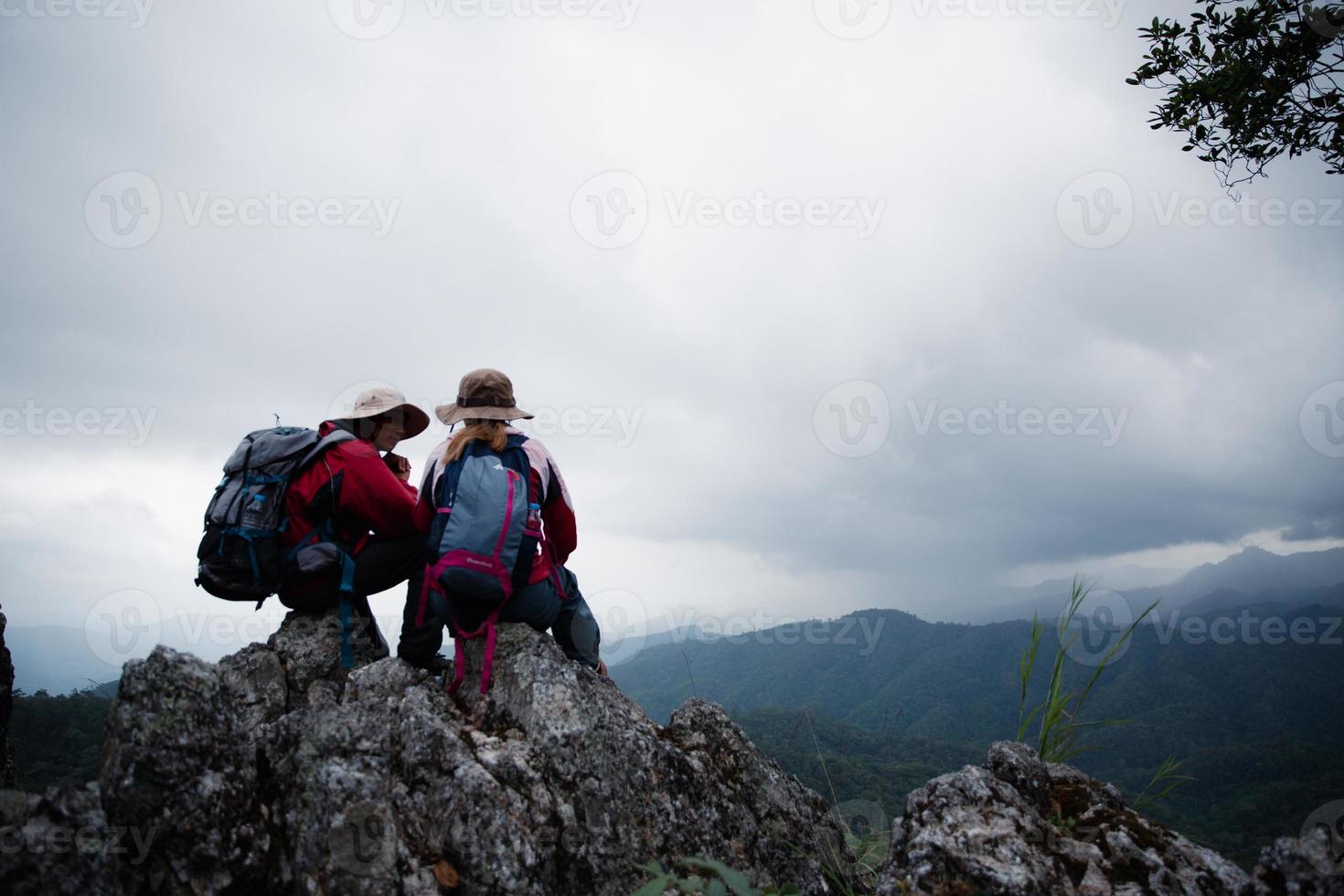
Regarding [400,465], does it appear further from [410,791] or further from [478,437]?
[410,791]

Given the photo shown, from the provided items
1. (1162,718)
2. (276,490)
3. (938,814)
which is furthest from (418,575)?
(1162,718)

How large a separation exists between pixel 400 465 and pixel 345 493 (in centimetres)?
97

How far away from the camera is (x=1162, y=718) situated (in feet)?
585

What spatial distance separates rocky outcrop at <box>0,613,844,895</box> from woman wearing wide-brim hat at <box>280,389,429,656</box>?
69 centimetres

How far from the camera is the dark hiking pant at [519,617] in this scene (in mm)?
5785

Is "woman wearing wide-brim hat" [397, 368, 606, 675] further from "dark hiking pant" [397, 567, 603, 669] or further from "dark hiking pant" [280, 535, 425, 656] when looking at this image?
"dark hiking pant" [280, 535, 425, 656]

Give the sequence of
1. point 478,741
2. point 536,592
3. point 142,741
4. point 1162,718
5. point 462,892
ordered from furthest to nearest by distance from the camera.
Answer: point 1162,718
point 536,592
point 478,741
point 462,892
point 142,741

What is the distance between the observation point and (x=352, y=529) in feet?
21.2

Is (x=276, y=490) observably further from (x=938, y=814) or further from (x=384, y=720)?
(x=938, y=814)

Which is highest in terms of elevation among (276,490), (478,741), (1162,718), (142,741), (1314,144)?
(1314,144)

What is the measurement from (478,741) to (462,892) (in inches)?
41.6

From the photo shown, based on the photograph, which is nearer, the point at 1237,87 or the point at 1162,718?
the point at 1237,87

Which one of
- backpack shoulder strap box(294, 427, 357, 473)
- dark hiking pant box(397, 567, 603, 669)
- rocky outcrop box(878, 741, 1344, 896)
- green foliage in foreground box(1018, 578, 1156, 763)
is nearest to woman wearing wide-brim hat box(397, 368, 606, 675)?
dark hiking pant box(397, 567, 603, 669)

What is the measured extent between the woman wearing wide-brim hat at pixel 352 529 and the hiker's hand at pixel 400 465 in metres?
0.43
